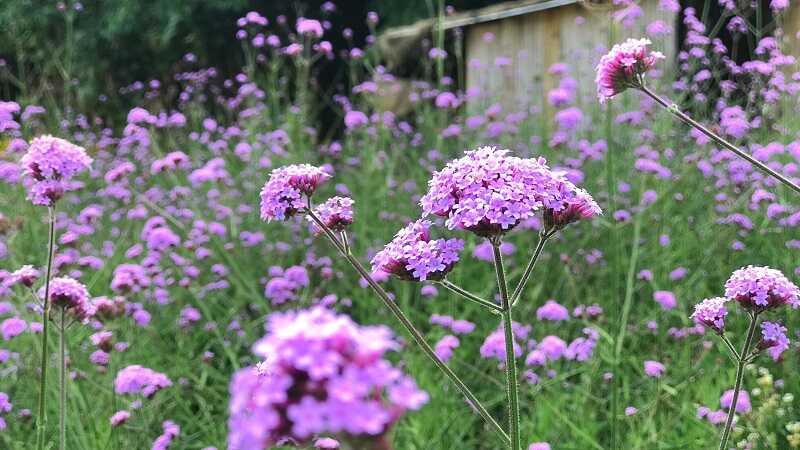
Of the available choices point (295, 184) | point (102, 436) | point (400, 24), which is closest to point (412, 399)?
point (295, 184)

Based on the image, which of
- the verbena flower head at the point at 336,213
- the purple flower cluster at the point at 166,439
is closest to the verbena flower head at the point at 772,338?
the verbena flower head at the point at 336,213

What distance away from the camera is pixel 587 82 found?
955cm

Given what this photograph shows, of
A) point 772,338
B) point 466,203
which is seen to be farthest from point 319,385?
point 772,338

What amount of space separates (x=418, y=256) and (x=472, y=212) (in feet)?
0.48

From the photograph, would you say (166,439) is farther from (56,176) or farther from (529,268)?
(529,268)

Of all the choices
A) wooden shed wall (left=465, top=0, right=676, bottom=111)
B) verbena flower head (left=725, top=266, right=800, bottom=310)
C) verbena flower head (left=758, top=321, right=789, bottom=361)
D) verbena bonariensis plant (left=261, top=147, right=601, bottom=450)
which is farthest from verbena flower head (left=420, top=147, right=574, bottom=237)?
wooden shed wall (left=465, top=0, right=676, bottom=111)

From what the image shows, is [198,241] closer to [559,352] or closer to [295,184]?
[559,352]

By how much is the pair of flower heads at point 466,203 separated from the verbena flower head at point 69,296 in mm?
678

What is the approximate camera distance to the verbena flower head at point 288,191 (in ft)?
5.26

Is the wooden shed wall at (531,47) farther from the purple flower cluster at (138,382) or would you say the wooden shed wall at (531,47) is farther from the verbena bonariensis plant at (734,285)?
the verbena bonariensis plant at (734,285)

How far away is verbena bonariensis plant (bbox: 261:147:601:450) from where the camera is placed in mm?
1412

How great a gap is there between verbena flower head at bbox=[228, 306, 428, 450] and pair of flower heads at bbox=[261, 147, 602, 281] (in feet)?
2.28

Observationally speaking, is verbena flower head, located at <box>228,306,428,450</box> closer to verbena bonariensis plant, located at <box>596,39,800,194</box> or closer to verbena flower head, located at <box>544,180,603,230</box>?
verbena flower head, located at <box>544,180,603,230</box>

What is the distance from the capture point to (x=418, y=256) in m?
1.51
